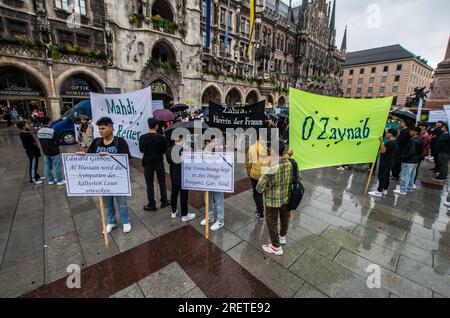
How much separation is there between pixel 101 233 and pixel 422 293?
5154 millimetres

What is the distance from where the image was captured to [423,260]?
10.8ft

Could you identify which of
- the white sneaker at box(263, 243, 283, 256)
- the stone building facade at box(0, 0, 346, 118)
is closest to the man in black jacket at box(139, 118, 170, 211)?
the white sneaker at box(263, 243, 283, 256)

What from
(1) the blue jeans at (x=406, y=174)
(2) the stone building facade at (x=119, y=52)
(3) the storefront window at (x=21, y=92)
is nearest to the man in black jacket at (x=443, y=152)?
(1) the blue jeans at (x=406, y=174)

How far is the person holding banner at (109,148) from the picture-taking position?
3457 millimetres

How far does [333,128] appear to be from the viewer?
181 inches

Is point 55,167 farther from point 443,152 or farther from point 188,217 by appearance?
point 443,152

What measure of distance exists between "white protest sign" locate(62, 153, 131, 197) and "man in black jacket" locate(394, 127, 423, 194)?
7.21 m

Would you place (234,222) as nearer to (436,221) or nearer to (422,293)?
(422,293)

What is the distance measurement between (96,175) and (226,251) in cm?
255

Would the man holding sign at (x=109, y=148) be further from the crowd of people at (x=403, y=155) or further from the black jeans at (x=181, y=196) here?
the crowd of people at (x=403, y=155)

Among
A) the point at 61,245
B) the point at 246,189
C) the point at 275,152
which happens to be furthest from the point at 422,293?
the point at 61,245

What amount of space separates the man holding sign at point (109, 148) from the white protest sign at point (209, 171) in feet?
3.90

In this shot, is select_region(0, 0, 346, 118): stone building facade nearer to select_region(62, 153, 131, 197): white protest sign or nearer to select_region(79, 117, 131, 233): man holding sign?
select_region(79, 117, 131, 233): man holding sign

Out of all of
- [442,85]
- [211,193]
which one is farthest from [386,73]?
[211,193]
